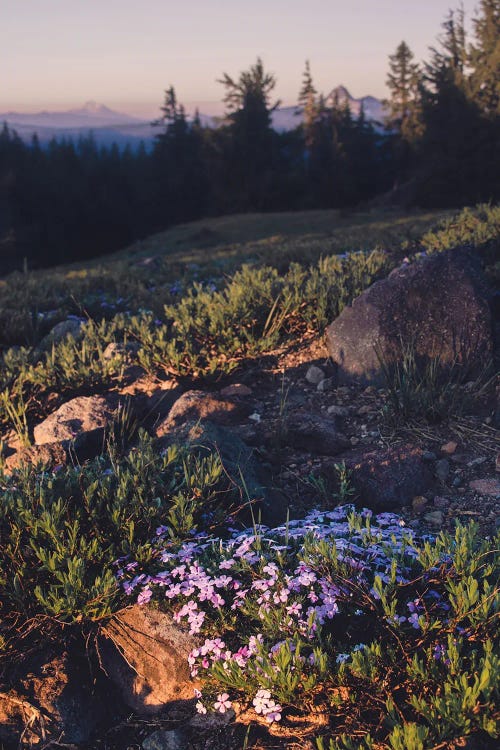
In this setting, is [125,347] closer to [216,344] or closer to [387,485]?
[216,344]

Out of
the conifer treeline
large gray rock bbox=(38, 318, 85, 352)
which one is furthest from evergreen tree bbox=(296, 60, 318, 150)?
large gray rock bbox=(38, 318, 85, 352)

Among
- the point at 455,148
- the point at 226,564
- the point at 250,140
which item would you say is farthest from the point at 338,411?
the point at 250,140

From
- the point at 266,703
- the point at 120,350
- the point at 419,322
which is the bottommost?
the point at 266,703

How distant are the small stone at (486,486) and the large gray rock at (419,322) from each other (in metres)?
1.37

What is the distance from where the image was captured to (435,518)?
3.74 m

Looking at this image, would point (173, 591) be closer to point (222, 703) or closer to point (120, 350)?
Result: point (222, 703)

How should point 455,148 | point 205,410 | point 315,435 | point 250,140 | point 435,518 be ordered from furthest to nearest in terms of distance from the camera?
1. point 250,140
2. point 455,148
3. point 205,410
4. point 315,435
5. point 435,518

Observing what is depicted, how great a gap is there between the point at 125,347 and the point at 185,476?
3.09m

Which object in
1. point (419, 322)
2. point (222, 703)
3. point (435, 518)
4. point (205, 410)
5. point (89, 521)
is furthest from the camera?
point (419, 322)

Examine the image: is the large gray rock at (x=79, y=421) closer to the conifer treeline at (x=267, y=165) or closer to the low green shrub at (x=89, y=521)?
the low green shrub at (x=89, y=521)

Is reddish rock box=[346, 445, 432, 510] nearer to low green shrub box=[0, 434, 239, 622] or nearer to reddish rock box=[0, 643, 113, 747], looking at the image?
low green shrub box=[0, 434, 239, 622]

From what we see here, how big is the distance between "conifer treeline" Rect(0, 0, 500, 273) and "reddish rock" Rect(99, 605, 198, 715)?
43.0m

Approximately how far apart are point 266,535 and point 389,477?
3.63 feet

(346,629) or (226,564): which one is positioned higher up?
(226,564)
